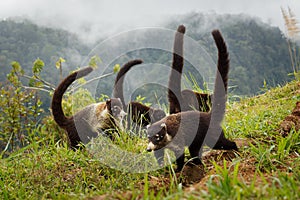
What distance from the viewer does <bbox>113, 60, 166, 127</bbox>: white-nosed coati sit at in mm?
5496

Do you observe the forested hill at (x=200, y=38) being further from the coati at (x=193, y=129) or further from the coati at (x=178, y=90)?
the coati at (x=193, y=129)

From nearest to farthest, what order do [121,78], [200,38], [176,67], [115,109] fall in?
[176,67] → [115,109] → [121,78] → [200,38]

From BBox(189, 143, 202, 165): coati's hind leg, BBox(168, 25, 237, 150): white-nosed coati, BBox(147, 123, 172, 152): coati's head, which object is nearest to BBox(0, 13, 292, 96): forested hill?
BBox(168, 25, 237, 150): white-nosed coati

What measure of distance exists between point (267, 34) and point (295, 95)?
14.1 metres

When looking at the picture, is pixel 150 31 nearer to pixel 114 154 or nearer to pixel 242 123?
pixel 242 123

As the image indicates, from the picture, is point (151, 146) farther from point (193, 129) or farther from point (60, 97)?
point (60, 97)

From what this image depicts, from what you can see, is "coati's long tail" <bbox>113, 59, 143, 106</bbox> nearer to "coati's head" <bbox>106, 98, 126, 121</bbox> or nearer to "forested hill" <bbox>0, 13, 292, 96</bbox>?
"coati's head" <bbox>106, 98, 126, 121</bbox>

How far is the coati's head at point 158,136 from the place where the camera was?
10.5 ft

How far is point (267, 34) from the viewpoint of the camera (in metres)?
18.3

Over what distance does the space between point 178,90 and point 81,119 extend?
163 cm

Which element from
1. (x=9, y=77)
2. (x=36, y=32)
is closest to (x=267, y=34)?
(x=36, y=32)

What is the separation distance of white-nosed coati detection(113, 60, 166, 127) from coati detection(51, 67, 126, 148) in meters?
0.42

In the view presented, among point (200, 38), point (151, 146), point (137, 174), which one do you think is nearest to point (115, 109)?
point (137, 174)

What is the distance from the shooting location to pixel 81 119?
504 centimetres
